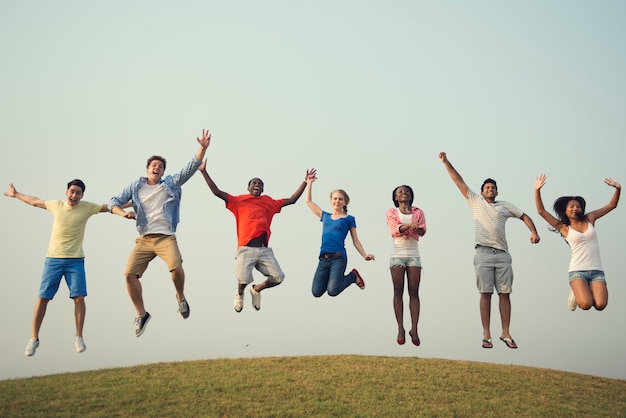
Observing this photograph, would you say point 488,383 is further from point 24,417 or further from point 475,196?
point 24,417

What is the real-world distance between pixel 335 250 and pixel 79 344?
245 inches

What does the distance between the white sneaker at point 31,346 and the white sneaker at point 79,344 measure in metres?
0.86

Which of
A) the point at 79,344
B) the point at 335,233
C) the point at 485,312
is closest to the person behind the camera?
the point at 79,344

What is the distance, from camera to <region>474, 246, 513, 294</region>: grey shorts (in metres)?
14.6

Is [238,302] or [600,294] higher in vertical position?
[238,302]

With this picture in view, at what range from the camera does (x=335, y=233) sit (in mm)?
15383

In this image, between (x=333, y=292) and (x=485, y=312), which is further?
(x=333, y=292)

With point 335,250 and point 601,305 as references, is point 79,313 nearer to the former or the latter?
point 335,250

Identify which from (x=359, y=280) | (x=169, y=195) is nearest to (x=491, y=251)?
(x=359, y=280)

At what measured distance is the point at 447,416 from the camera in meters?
17.1

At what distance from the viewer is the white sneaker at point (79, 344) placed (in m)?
14.5

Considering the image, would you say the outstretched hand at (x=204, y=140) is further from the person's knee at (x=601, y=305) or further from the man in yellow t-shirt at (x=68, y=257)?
the person's knee at (x=601, y=305)

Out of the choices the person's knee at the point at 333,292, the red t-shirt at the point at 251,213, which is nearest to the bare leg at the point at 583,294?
the person's knee at the point at 333,292

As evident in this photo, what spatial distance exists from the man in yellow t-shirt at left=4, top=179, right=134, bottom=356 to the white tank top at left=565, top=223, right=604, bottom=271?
35.0 feet
